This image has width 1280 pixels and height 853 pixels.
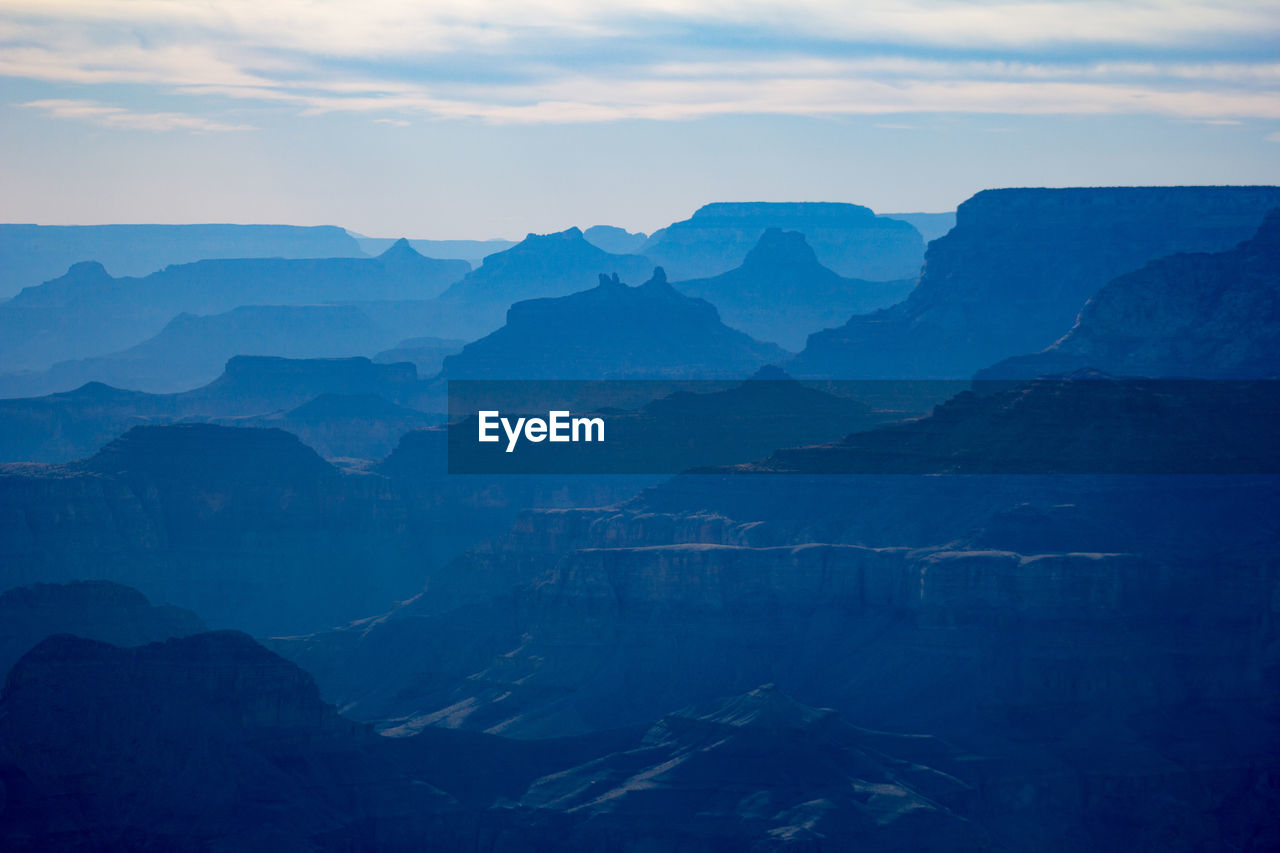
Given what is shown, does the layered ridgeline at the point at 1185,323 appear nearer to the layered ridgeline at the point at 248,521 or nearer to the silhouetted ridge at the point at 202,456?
the layered ridgeline at the point at 248,521

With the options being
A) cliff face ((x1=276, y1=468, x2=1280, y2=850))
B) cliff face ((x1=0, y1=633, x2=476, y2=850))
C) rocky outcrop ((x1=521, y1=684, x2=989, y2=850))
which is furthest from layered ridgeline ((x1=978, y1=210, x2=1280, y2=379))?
cliff face ((x1=0, y1=633, x2=476, y2=850))

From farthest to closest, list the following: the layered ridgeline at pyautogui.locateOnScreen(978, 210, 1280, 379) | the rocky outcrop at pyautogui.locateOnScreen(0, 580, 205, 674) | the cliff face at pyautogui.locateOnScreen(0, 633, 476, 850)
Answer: the layered ridgeline at pyautogui.locateOnScreen(978, 210, 1280, 379) < the rocky outcrop at pyautogui.locateOnScreen(0, 580, 205, 674) < the cliff face at pyautogui.locateOnScreen(0, 633, 476, 850)

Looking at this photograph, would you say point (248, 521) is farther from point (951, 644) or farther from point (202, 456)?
point (951, 644)

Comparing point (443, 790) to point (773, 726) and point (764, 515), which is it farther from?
point (764, 515)

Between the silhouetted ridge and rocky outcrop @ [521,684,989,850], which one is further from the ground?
the silhouetted ridge

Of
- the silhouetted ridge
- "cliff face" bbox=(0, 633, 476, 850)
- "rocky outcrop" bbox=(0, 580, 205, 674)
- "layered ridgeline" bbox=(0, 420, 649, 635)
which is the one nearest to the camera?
"cliff face" bbox=(0, 633, 476, 850)

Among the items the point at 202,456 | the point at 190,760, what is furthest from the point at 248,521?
the point at 190,760

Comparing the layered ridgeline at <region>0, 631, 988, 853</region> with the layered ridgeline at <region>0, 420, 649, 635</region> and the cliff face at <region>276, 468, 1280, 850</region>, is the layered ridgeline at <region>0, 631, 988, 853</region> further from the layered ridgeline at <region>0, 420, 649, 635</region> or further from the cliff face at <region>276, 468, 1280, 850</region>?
the layered ridgeline at <region>0, 420, 649, 635</region>
